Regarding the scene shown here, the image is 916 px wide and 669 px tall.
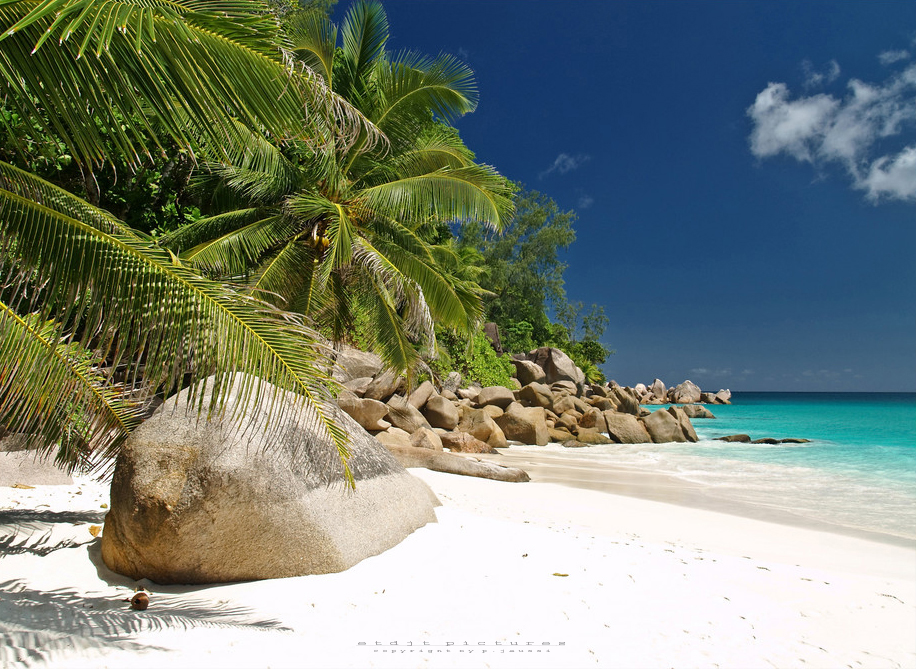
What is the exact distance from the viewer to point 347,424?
5000 mm

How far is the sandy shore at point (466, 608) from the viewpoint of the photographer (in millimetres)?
2838

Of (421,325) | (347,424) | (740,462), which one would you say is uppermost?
(421,325)

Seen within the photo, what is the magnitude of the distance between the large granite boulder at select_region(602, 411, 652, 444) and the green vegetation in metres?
6.10

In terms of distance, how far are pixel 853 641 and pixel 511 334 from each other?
3239cm

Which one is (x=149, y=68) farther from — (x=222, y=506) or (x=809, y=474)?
(x=809, y=474)

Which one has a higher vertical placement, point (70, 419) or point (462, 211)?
Result: point (462, 211)

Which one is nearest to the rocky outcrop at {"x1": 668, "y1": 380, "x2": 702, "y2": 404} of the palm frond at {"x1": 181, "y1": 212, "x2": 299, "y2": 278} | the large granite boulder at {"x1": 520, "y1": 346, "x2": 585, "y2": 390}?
the large granite boulder at {"x1": 520, "y1": 346, "x2": 585, "y2": 390}

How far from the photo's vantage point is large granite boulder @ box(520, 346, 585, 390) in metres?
30.6

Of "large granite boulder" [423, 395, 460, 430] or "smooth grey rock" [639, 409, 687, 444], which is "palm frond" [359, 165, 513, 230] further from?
"smooth grey rock" [639, 409, 687, 444]

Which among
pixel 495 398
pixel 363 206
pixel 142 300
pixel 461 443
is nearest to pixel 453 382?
pixel 495 398

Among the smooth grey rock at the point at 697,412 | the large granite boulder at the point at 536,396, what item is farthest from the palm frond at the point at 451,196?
the smooth grey rock at the point at 697,412

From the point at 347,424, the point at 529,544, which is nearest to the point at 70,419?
the point at 347,424

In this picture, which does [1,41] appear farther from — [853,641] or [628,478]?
[628,478]

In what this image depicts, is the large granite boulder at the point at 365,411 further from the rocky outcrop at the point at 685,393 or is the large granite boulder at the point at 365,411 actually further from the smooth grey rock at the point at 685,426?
the rocky outcrop at the point at 685,393
